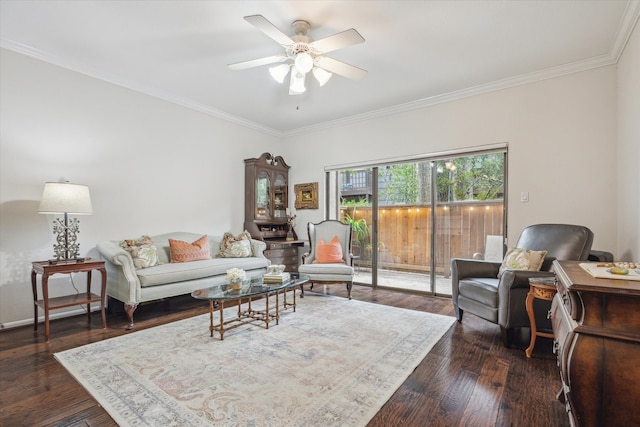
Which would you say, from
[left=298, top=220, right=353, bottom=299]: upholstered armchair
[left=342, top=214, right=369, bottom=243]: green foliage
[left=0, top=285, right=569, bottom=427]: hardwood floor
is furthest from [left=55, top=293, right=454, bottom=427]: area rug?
[left=342, top=214, right=369, bottom=243]: green foliage

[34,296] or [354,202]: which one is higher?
[354,202]

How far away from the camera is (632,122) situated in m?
2.62

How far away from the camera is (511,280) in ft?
8.18

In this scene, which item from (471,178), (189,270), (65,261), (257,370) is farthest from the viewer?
(471,178)

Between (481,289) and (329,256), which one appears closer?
(481,289)

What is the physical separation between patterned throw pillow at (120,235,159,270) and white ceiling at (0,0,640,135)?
1.98 meters

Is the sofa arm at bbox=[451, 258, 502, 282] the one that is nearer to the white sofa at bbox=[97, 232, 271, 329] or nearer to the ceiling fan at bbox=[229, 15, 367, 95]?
the ceiling fan at bbox=[229, 15, 367, 95]

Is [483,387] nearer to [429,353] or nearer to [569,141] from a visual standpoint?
[429,353]

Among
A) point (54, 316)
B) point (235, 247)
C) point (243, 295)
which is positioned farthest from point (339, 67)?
point (54, 316)

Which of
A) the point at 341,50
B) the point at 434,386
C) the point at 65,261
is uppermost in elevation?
the point at 341,50

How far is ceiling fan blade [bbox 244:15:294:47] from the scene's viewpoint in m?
2.07

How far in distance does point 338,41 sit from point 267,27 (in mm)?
551

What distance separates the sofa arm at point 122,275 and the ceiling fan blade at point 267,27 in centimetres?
253

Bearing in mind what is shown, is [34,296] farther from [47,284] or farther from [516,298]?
[516,298]
